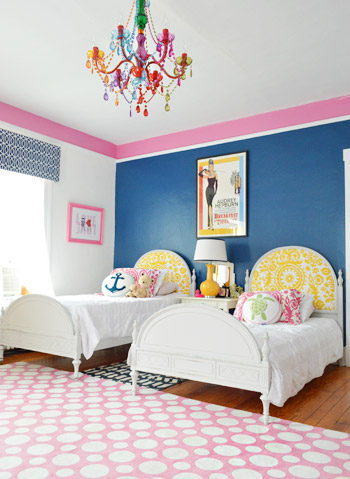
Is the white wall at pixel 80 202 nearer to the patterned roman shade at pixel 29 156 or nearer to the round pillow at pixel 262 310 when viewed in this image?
the patterned roman shade at pixel 29 156

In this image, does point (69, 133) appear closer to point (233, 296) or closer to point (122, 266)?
point (122, 266)

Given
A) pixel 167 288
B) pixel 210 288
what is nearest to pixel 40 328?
pixel 167 288

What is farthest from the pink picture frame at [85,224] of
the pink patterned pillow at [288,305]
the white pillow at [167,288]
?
the pink patterned pillow at [288,305]

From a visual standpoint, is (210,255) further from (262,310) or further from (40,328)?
(40,328)

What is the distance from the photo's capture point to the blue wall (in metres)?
4.81

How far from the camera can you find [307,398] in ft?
11.1

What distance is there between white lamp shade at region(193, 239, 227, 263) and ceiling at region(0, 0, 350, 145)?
5.42 ft

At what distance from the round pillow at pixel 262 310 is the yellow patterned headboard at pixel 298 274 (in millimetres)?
760

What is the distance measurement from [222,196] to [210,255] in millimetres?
966

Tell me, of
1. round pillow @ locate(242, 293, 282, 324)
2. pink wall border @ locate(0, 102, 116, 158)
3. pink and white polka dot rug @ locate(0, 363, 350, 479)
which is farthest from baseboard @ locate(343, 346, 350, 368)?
pink wall border @ locate(0, 102, 116, 158)

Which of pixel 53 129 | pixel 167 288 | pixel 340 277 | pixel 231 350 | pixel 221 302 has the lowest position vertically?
pixel 231 350

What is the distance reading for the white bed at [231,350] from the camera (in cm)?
291

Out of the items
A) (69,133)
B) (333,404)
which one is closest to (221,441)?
(333,404)

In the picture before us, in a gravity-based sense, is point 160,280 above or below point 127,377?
above
